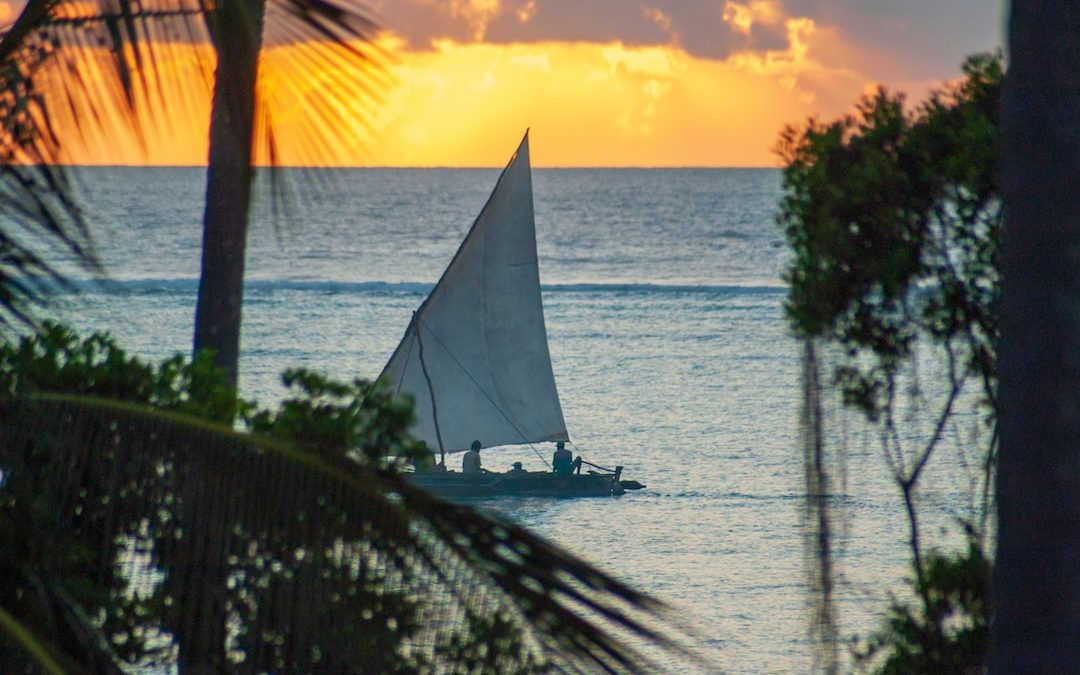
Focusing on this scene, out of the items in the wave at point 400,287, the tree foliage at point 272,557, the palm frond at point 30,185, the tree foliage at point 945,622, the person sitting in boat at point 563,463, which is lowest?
the tree foliage at point 945,622

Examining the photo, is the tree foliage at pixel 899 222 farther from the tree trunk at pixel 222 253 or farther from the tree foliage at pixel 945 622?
the tree trunk at pixel 222 253

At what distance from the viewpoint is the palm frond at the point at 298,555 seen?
3.74 metres

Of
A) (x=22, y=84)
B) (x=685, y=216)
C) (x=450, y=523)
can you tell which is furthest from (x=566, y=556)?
(x=685, y=216)

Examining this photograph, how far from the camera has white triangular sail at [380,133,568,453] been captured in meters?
30.7

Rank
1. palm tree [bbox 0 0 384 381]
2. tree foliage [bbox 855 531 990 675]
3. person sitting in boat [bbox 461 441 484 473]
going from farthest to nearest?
person sitting in boat [bbox 461 441 484 473], tree foliage [bbox 855 531 990 675], palm tree [bbox 0 0 384 381]

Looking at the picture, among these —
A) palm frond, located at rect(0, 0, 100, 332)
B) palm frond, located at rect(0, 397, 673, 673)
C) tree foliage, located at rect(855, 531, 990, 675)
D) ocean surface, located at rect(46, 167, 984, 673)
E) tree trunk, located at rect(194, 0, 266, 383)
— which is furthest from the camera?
ocean surface, located at rect(46, 167, 984, 673)

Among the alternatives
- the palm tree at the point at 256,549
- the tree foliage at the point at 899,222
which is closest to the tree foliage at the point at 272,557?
the palm tree at the point at 256,549

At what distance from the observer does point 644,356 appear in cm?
5256

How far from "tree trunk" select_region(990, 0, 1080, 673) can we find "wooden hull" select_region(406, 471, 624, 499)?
87.0ft

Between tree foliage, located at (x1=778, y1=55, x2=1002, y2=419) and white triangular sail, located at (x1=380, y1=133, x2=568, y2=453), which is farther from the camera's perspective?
white triangular sail, located at (x1=380, y1=133, x2=568, y2=453)

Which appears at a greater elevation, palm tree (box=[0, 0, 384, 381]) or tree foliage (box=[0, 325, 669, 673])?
palm tree (box=[0, 0, 384, 381])

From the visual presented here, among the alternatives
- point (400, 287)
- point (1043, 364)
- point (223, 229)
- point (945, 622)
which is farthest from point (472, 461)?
point (400, 287)

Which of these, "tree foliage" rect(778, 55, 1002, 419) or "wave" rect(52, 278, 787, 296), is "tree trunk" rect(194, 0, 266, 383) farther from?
"wave" rect(52, 278, 787, 296)

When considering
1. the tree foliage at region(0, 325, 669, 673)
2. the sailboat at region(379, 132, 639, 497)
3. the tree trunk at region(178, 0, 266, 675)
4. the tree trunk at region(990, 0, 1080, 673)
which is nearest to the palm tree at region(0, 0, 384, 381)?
the tree trunk at region(178, 0, 266, 675)
